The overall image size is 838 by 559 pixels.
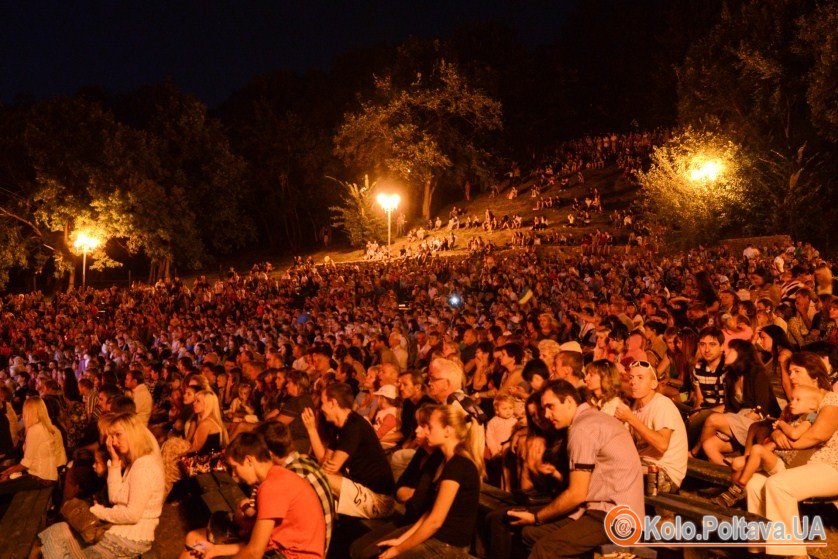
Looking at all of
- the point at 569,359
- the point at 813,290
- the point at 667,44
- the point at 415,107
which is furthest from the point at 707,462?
the point at 667,44

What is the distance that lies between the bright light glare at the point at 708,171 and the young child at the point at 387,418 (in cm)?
2147

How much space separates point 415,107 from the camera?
116 feet

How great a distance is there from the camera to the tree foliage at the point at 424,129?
34.3 metres

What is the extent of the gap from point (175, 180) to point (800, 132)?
2749 cm

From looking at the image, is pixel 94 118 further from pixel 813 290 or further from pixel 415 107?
pixel 813 290

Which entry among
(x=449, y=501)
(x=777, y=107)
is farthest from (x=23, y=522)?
(x=777, y=107)

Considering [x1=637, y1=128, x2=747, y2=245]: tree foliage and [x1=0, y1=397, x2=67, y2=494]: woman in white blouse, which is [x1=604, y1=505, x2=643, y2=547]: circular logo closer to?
[x1=0, y1=397, x2=67, y2=494]: woman in white blouse

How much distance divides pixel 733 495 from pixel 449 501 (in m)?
2.19

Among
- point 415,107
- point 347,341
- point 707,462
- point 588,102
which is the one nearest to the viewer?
point 707,462

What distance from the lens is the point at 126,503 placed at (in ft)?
15.8

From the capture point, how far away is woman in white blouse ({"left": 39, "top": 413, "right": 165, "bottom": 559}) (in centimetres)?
478

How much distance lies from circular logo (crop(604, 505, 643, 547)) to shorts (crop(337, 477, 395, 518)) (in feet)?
5.33

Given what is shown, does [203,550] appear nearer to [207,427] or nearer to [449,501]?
[449,501]

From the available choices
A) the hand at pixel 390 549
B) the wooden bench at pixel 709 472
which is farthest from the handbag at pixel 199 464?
the wooden bench at pixel 709 472
